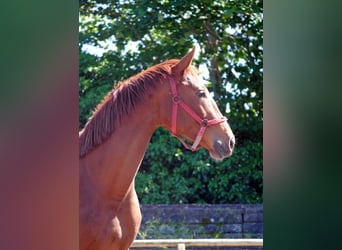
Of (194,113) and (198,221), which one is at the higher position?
(194,113)

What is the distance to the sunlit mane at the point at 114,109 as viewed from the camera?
254 centimetres

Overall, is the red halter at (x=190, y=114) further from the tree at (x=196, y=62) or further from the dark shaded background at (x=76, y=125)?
the tree at (x=196, y=62)

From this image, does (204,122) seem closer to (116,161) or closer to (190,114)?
(190,114)

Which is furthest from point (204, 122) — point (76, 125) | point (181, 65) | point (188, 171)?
point (188, 171)

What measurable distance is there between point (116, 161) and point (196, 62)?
105 inches

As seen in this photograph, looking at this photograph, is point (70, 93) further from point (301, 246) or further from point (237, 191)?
point (237, 191)

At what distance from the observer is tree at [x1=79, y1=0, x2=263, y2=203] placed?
4.97 metres

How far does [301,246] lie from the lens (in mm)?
1092

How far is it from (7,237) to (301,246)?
20.8 inches

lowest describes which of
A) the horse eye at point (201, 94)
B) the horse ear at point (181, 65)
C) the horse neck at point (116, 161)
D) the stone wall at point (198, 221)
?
the stone wall at point (198, 221)

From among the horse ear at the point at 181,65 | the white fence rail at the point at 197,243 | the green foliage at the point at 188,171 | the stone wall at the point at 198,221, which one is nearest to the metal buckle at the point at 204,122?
the horse ear at the point at 181,65

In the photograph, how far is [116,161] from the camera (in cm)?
254

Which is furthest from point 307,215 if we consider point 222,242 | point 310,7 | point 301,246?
point 222,242

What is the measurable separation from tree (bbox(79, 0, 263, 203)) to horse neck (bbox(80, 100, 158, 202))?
2394mm
